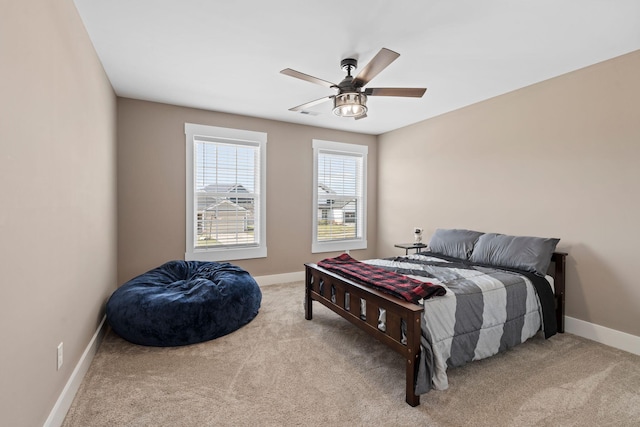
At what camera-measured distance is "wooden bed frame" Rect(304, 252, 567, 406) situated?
1.99 metres

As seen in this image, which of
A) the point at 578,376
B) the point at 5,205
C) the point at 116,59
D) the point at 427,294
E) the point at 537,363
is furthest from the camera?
the point at 116,59

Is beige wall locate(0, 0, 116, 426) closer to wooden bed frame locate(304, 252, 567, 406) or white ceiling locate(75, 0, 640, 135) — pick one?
white ceiling locate(75, 0, 640, 135)

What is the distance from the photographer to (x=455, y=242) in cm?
382

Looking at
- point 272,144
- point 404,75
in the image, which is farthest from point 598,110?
point 272,144

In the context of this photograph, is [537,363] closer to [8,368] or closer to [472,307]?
[472,307]

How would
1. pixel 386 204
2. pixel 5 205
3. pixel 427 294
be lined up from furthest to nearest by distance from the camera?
pixel 386 204 → pixel 427 294 → pixel 5 205

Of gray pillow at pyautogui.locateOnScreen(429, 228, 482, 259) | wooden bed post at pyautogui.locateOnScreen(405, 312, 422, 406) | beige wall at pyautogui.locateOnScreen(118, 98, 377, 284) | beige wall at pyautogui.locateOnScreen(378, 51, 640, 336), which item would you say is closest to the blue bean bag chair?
beige wall at pyautogui.locateOnScreen(118, 98, 377, 284)

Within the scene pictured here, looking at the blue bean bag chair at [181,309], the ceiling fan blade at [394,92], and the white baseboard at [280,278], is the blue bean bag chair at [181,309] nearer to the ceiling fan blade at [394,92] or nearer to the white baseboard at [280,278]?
the white baseboard at [280,278]

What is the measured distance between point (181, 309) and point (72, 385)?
865 mm

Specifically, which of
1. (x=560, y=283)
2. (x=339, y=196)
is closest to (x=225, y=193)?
(x=339, y=196)

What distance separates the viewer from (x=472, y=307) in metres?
2.33

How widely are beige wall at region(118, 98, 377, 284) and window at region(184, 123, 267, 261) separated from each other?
0.35 ft

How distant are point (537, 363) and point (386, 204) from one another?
3400mm

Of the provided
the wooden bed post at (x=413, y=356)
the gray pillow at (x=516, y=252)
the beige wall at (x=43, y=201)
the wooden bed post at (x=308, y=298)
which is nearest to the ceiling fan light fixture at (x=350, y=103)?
the wooden bed post at (x=308, y=298)
